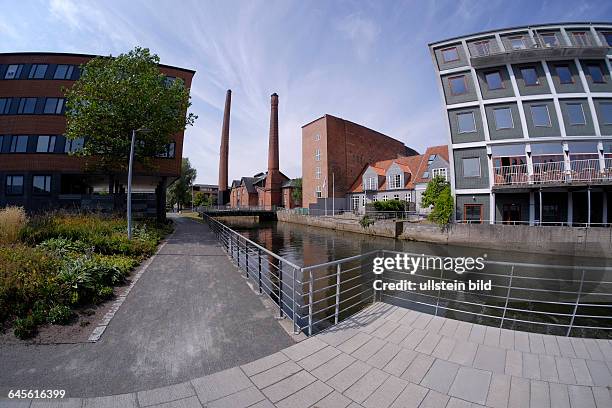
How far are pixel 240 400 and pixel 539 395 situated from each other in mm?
3101

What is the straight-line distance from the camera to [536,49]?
19844 millimetres

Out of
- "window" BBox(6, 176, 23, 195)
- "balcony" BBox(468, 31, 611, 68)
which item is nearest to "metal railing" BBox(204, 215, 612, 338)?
"balcony" BBox(468, 31, 611, 68)

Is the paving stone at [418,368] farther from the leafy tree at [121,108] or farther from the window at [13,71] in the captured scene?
the window at [13,71]

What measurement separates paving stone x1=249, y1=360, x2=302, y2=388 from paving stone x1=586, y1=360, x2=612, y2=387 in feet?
11.0

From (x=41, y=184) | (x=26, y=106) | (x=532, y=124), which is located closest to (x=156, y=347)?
(x=532, y=124)

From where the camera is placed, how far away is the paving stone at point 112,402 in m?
2.56

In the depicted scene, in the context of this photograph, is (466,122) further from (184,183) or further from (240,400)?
(184,183)

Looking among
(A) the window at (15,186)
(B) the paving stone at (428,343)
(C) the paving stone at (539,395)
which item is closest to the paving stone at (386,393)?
(B) the paving stone at (428,343)

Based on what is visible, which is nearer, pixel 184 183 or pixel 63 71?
pixel 63 71

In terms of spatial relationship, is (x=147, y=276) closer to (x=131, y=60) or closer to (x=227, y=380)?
(x=227, y=380)

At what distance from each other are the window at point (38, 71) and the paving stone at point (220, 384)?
3299 centimetres

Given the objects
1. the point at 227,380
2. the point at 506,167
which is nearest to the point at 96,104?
the point at 227,380

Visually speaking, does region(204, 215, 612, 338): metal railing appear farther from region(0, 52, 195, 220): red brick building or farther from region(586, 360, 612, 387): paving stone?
region(0, 52, 195, 220): red brick building

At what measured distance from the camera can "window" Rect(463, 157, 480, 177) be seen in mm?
20969
